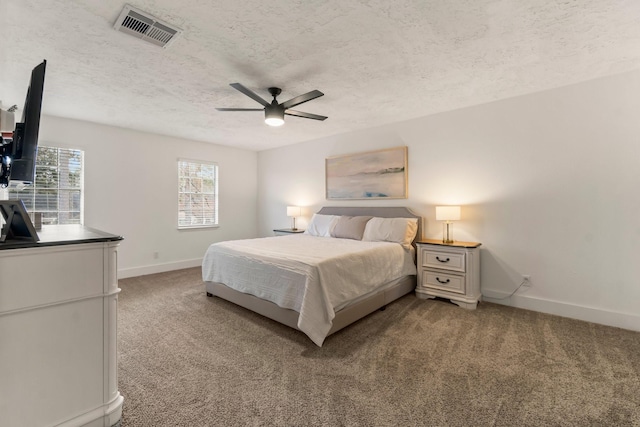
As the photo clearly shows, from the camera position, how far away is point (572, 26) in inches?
80.3

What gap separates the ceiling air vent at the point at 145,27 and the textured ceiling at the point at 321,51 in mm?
54

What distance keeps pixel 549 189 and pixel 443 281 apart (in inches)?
61.8

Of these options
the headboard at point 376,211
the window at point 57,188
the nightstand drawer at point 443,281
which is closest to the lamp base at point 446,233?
the headboard at point 376,211

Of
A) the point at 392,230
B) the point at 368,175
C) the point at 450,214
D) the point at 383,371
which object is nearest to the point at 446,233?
the point at 450,214

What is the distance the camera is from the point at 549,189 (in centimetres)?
314

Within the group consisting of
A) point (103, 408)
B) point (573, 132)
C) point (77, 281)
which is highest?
point (573, 132)

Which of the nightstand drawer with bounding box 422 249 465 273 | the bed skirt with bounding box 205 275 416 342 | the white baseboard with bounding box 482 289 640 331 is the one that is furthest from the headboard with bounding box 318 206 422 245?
the white baseboard with bounding box 482 289 640 331

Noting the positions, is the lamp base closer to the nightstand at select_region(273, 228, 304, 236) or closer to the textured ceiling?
the textured ceiling

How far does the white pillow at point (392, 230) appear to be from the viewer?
12.5ft

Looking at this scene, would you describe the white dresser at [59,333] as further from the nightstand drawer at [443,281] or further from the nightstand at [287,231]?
the nightstand at [287,231]

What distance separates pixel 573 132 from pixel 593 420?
277 centimetres

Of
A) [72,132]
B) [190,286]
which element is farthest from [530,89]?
[72,132]

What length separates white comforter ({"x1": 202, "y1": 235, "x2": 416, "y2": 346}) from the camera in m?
2.40

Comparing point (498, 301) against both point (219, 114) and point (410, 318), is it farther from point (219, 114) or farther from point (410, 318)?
point (219, 114)
